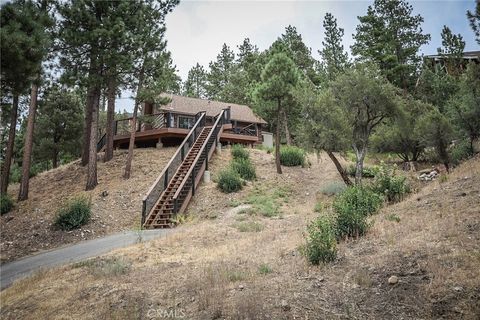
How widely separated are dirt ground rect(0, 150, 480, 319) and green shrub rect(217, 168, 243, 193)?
281 inches

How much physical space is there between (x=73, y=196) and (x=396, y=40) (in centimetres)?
3099

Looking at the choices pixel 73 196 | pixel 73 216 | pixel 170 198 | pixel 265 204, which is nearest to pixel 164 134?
pixel 73 196

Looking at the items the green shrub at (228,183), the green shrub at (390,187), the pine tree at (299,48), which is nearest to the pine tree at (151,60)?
the green shrub at (228,183)

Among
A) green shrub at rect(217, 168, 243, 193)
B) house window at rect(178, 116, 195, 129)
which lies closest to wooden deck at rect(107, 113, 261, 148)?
house window at rect(178, 116, 195, 129)

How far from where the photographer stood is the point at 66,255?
1089 centimetres

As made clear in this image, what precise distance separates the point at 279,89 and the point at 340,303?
17.8m

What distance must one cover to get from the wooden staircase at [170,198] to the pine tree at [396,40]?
824 inches

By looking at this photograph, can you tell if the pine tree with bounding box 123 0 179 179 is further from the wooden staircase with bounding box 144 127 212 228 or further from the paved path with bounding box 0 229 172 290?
the paved path with bounding box 0 229 172 290

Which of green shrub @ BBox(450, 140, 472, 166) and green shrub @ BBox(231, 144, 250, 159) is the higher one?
green shrub @ BBox(231, 144, 250, 159)

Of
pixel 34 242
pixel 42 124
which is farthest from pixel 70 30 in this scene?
pixel 42 124

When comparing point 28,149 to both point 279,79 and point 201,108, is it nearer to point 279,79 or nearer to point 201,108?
point 279,79

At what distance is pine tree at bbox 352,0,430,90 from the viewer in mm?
31891

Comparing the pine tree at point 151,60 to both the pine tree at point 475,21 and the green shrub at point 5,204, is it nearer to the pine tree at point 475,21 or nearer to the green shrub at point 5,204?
the green shrub at point 5,204

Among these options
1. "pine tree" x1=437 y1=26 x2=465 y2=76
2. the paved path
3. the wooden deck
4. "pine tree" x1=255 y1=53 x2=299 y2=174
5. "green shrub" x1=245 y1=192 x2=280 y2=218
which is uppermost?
"pine tree" x1=437 y1=26 x2=465 y2=76
